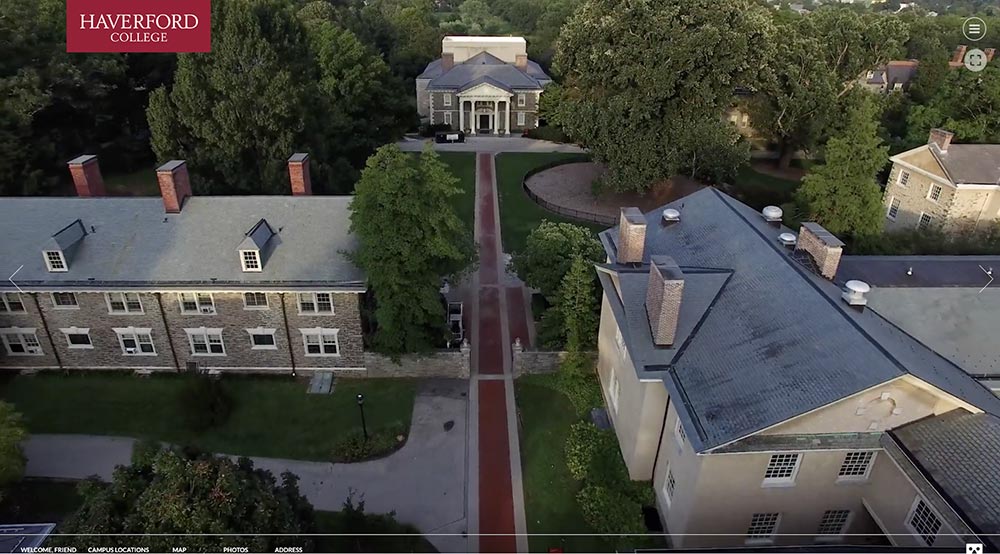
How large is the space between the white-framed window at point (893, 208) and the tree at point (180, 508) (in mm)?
48797

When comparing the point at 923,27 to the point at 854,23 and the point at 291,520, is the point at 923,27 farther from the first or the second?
the point at 291,520

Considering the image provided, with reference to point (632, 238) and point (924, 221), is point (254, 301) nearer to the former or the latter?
point (632, 238)

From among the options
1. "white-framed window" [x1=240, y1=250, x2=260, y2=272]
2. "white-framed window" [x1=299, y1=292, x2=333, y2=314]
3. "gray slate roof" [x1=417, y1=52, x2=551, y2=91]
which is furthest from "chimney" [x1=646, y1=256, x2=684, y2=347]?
"gray slate roof" [x1=417, y1=52, x2=551, y2=91]

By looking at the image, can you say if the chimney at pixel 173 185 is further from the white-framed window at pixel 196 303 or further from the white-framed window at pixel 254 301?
the white-framed window at pixel 254 301

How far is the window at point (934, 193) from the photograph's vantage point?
43.3 m

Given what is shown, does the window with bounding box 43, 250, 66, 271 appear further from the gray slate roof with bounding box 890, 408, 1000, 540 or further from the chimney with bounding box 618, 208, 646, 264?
the gray slate roof with bounding box 890, 408, 1000, 540

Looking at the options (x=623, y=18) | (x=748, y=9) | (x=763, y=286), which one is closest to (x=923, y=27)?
(x=748, y=9)

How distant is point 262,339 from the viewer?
29.8m

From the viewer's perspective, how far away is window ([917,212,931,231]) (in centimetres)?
4453

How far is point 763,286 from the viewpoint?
21922 millimetres

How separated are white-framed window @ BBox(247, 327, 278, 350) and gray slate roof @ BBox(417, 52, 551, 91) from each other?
51.3 meters

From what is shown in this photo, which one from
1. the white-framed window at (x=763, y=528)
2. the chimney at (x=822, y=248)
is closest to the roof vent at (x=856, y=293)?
the chimney at (x=822, y=248)

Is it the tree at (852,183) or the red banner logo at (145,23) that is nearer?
the tree at (852,183)

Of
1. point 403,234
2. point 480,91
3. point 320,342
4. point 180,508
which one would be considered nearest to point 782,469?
point 180,508
